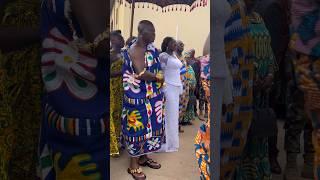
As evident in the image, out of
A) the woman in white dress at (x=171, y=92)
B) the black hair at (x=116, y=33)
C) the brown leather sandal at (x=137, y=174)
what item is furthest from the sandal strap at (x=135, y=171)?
the black hair at (x=116, y=33)

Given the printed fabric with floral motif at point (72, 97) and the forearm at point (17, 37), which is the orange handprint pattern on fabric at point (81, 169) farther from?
the forearm at point (17, 37)

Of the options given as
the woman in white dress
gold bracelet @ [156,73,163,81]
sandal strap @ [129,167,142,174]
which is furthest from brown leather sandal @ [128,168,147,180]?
gold bracelet @ [156,73,163,81]

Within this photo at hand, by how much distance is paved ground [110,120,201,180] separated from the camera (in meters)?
1.06

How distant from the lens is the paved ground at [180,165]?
1059 mm

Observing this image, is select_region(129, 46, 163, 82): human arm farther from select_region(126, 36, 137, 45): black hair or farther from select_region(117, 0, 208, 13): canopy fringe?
select_region(117, 0, 208, 13): canopy fringe

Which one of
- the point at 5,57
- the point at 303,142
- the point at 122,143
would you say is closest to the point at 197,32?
the point at 5,57

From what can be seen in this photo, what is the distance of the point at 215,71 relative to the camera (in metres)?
0.90

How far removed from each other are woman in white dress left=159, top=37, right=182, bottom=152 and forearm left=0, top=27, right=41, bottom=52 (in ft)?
1.18

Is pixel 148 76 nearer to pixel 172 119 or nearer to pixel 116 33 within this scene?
pixel 172 119

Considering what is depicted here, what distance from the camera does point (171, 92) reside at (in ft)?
4.30

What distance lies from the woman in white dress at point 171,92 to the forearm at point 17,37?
360mm

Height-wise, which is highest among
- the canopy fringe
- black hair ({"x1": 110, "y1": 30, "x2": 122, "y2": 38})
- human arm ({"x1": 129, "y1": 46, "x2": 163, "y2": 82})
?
the canopy fringe

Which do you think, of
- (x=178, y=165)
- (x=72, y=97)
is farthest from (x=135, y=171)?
(x=72, y=97)

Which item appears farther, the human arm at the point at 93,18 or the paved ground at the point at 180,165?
the paved ground at the point at 180,165
